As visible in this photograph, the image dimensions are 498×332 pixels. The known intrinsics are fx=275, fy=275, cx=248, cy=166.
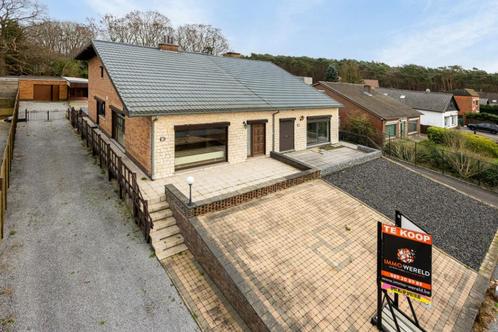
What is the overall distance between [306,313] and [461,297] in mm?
4619

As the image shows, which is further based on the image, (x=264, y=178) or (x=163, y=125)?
(x=264, y=178)

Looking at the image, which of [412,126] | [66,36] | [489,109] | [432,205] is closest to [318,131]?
[432,205]

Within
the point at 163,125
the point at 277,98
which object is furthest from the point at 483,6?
the point at 163,125

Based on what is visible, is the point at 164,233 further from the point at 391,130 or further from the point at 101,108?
the point at 391,130

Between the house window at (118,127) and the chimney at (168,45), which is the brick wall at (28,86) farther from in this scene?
the chimney at (168,45)

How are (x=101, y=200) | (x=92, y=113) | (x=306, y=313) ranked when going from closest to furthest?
(x=306, y=313)
(x=101, y=200)
(x=92, y=113)

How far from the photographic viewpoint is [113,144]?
15766mm

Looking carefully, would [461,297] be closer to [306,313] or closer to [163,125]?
[306,313]

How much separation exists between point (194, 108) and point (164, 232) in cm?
578

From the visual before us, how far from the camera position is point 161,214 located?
30.6ft

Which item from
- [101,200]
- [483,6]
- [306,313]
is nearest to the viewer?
[306,313]

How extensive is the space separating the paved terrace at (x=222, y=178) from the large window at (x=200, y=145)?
40cm

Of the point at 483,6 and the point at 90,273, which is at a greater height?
the point at 483,6

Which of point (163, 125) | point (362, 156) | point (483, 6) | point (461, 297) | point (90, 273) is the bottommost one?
point (461, 297)
